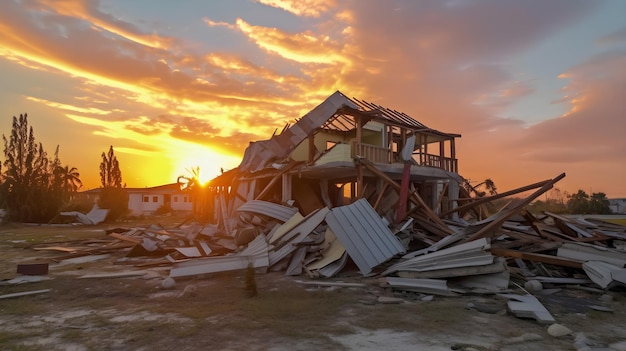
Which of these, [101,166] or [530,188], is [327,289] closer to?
[530,188]

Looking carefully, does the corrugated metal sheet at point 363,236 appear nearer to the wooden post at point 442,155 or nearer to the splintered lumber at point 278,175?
the splintered lumber at point 278,175

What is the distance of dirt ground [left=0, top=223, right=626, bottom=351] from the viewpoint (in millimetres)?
4211

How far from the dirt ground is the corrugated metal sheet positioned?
0.62 metres

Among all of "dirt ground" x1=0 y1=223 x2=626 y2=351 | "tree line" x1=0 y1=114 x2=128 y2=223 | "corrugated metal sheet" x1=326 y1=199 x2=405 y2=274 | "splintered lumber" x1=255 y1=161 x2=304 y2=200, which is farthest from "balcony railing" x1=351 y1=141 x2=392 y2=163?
"tree line" x1=0 y1=114 x2=128 y2=223

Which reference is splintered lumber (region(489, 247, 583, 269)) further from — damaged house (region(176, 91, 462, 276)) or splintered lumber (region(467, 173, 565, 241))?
damaged house (region(176, 91, 462, 276))

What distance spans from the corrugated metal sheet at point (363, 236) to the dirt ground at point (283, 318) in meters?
0.62

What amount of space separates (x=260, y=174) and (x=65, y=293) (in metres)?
10.9

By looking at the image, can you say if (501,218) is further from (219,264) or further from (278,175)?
(278,175)

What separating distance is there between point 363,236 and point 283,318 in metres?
3.94

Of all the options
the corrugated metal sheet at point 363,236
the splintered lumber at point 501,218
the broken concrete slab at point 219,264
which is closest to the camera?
the broken concrete slab at point 219,264

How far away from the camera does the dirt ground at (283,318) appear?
4211 mm

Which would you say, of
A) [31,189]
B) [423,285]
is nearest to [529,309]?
[423,285]

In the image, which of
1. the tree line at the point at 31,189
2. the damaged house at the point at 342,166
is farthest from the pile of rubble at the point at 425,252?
the tree line at the point at 31,189

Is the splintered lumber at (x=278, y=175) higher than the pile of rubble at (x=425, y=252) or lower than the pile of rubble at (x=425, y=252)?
higher
